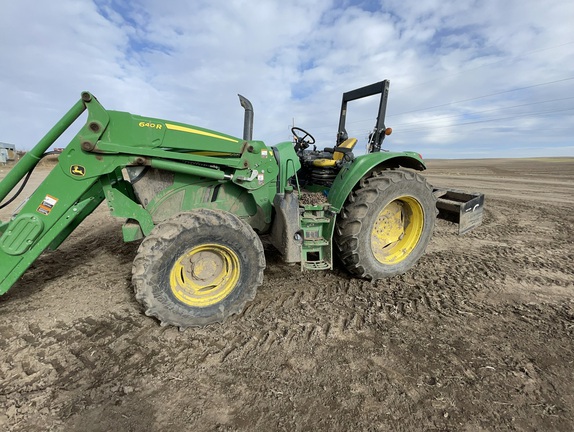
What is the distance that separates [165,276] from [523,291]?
3.64m

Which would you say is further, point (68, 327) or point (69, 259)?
point (69, 259)

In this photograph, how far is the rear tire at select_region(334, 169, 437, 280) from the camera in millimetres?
3201

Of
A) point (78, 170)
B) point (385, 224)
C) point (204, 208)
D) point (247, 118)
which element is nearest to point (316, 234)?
point (385, 224)

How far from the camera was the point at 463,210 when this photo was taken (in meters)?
4.15

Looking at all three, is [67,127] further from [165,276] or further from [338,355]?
[338,355]

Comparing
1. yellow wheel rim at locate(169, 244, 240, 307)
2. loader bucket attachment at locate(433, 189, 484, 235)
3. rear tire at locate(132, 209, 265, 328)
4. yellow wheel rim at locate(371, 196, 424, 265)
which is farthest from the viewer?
loader bucket attachment at locate(433, 189, 484, 235)

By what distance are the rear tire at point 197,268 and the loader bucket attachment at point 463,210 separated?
2972 mm

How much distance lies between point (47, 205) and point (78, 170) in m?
0.37

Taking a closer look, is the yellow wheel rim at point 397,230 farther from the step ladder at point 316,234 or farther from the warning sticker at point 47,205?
the warning sticker at point 47,205

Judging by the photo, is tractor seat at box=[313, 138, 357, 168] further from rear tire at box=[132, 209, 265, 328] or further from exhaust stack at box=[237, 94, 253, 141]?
rear tire at box=[132, 209, 265, 328]

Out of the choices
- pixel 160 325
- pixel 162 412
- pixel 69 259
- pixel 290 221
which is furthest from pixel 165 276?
pixel 69 259

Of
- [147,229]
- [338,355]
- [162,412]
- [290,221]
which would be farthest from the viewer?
[290,221]

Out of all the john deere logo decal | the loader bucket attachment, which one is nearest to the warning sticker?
the john deere logo decal

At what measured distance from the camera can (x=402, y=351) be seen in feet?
7.66
